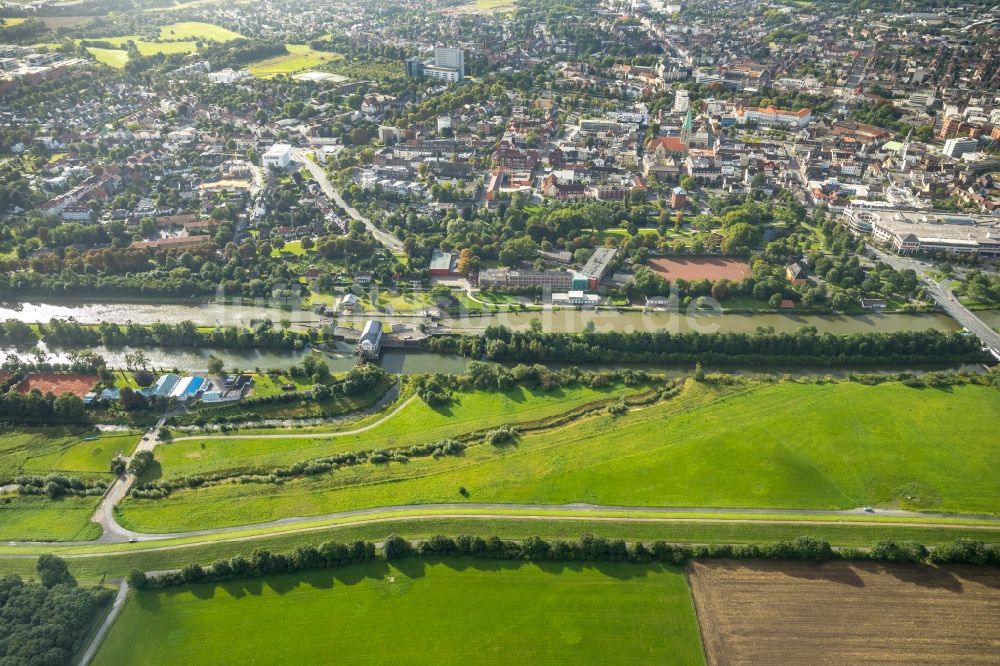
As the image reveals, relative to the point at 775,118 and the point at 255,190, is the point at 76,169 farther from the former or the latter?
the point at 775,118

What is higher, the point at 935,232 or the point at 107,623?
the point at 935,232

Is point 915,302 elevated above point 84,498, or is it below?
above

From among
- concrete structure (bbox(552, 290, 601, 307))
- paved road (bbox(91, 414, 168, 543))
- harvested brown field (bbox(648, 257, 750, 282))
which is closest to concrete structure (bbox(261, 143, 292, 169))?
concrete structure (bbox(552, 290, 601, 307))

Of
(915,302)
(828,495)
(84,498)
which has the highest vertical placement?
(915,302)

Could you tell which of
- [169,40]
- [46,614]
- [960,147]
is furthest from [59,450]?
[169,40]

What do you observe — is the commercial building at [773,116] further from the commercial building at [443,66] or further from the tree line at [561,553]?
the tree line at [561,553]

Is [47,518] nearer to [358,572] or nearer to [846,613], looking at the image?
[358,572]

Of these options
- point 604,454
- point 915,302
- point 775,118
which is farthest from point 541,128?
point 604,454

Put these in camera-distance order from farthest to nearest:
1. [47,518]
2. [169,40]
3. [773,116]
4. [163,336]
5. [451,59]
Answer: [169,40]
[451,59]
[773,116]
[163,336]
[47,518]
